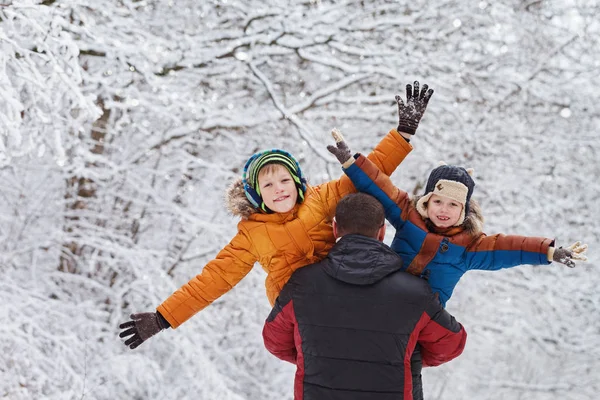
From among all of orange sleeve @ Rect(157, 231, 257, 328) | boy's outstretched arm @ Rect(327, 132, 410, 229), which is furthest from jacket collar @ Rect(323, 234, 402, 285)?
orange sleeve @ Rect(157, 231, 257, 328)

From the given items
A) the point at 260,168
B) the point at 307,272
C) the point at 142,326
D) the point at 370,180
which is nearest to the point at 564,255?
the point at 370,180

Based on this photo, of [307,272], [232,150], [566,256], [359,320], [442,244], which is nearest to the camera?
[359,320]

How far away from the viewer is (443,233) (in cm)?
262

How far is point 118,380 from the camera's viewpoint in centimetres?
571

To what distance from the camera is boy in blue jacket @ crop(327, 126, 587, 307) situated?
254cm

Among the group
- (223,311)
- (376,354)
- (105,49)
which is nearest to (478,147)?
(223,311)

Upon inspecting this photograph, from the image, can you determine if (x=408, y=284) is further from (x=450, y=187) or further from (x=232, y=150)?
(x=232, y=150)

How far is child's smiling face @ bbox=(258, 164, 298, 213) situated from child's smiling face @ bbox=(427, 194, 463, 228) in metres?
0.63

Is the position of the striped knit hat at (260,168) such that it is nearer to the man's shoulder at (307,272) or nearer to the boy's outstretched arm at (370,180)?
the boy's outstretched arm at (370,180)

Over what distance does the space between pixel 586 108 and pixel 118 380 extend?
629 cm

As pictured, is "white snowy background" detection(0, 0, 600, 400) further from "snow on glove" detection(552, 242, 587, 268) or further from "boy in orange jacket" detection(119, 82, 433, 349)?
"snow on glove" detection(552, 242, 587, 268)

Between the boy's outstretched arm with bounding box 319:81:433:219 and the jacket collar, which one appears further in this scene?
the boy's outstretched arm with bounding box 319:81:433:219

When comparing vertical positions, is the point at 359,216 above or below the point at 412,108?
below

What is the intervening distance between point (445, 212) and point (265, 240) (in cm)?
80
